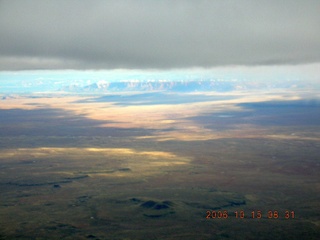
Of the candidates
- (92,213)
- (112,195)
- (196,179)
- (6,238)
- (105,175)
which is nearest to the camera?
(6,238)

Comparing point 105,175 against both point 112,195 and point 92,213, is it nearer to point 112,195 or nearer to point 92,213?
point 112,195

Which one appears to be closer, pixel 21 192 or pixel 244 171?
pixel 21 192

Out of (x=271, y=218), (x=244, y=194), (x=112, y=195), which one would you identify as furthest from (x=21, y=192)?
(x=271, y=218)

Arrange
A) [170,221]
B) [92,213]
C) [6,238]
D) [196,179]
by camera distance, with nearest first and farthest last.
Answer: [6,238], [170,221], [92,213], [196,179]

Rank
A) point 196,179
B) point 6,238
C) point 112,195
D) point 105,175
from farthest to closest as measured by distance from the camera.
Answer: point 105,175 → point 196,179 → point 112,195 → point 6,238

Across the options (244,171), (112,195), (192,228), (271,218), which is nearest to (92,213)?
(112,195)

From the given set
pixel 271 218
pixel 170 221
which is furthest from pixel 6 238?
pixel 271 218

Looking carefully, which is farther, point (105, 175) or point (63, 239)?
point (105, 175)

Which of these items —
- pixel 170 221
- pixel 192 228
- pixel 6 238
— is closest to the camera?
pixel 6 238

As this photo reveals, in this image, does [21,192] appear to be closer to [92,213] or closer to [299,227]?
[92,213]
